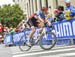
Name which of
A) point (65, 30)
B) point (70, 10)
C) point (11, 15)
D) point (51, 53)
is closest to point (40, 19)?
point (51, 53)

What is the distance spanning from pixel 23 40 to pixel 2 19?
46109 millimetres

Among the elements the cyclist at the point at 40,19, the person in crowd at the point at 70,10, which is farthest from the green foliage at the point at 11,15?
the cyclist at the point at 40,19

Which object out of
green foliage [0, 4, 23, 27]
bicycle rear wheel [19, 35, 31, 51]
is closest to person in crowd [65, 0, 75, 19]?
bicycle rear wheel [19, 35, 31, 51]

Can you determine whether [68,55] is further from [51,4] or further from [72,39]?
[51,4]

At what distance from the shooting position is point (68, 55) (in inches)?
370

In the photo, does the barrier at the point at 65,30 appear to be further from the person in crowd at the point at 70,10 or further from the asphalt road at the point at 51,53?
the asphalt road at the point at 51,53

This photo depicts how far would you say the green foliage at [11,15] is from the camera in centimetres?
5778

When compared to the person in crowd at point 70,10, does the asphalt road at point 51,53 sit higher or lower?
lower

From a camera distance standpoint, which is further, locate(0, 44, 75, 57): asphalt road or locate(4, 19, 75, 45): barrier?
locate(4, 19, 75, 45): barrier

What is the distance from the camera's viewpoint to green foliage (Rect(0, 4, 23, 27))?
57.8 meters

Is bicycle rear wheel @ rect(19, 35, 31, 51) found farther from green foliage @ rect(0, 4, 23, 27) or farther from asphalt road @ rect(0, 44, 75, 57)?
green foliage @ rect(0, 4, 23, 27)

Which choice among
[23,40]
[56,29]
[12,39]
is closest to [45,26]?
[23,40]

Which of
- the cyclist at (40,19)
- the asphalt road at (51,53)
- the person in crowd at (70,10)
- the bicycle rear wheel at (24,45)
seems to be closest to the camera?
the asphalt road at (51,53)

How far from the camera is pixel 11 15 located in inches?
2307
